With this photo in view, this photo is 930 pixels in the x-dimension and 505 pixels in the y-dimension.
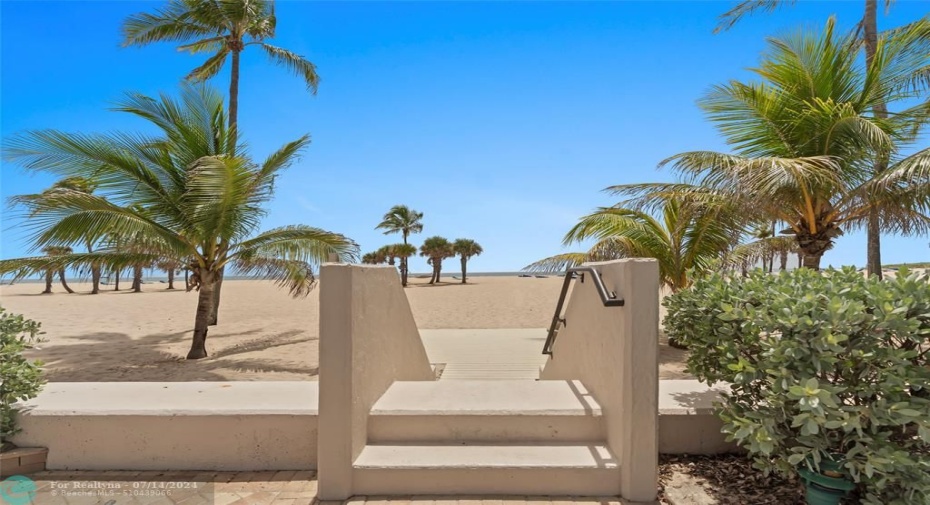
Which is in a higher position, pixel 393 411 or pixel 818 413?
pixel 818 413

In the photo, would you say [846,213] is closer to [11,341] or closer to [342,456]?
[342,456]

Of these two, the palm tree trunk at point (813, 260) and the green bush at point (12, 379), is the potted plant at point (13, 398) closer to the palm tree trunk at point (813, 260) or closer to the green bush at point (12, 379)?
the green bush at point (12, 379)

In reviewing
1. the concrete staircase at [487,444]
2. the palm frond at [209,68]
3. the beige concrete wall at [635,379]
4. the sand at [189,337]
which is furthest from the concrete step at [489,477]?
the palm frond at [209,68]

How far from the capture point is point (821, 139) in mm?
6059

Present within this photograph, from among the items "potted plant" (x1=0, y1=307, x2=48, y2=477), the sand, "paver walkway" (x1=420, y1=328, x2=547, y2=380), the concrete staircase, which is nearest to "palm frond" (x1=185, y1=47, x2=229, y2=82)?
the sand

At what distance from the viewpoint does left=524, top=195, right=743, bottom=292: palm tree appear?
27.0 ft

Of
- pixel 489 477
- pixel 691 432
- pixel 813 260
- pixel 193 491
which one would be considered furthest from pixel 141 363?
pixel 813 260

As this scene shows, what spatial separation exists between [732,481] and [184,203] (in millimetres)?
9235

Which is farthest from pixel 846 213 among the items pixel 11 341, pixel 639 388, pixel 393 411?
pixel 11 341

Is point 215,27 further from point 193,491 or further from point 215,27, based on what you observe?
point 193,491

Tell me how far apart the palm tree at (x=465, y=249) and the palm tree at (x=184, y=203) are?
35814 mm

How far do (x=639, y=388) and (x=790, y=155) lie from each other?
20.4 feet

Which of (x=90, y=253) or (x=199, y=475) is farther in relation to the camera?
(x=90, y=253)

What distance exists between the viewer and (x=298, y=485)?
2809 mm
